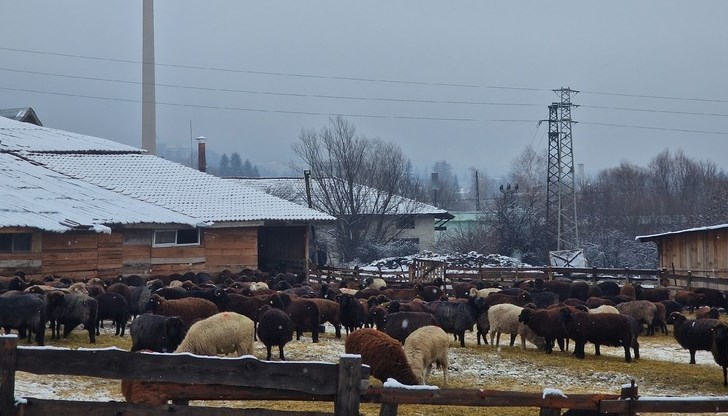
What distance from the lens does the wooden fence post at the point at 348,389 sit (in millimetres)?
7875

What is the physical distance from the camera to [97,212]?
35281mm

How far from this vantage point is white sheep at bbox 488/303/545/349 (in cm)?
2030

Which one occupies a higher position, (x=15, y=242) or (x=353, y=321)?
(x=15, y=242)

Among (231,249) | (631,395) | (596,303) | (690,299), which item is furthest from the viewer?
(231,249)

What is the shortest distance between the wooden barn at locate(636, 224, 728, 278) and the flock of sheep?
9907 mm

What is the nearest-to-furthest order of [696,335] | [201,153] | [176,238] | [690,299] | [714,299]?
1. [696,335]
2. [690,299]
3. [714,299]
4. [176,238]
5. [201,153]

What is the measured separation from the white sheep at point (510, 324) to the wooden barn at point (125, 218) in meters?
17.1

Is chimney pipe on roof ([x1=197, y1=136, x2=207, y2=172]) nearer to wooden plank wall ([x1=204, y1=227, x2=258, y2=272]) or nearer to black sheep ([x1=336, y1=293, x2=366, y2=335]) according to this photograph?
wooden plank wall ([x1=204, y1=227, x2=258, y2=272])

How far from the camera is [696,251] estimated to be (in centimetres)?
3562

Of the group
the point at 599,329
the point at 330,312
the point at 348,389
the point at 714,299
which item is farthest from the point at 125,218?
the point at 348,389

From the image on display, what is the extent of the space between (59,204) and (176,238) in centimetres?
481

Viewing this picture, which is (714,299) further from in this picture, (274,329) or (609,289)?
(274,329)

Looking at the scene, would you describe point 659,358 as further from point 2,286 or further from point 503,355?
point 2,286

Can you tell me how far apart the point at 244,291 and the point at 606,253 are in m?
49.4
